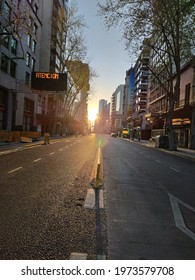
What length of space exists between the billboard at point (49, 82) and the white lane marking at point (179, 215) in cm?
3122

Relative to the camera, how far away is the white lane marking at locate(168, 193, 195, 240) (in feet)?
17.5

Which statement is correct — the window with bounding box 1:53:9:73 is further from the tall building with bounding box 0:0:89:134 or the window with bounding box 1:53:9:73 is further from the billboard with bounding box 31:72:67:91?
the billboard with bounding box 31:72:67:91

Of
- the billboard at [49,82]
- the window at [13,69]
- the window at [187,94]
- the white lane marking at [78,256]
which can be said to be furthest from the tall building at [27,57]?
the white lane marking at [78,256]

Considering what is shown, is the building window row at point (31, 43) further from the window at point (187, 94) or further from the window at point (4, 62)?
the window at point (187, 94)

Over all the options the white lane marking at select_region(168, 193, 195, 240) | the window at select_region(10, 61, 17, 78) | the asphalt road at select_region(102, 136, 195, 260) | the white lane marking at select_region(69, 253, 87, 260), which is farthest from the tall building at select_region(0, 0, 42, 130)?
the white lane marking at select_region(69, 253, 87, 260)

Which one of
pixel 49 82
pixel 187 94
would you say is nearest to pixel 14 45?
pixel 49 82

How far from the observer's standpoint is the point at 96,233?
4984mm

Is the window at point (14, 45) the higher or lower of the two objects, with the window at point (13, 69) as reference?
higher

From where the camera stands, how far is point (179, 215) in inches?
253

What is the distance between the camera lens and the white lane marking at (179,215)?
5.33 m

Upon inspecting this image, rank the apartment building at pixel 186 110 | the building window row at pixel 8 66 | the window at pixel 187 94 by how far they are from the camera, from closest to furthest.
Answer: the building window row at pixel 8 66
the apartment building at pixel 186 110
the window at pixel 187 94

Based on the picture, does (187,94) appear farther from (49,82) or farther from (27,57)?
(27,57)

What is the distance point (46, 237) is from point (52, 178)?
6.01m

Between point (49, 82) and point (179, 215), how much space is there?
33.7m
